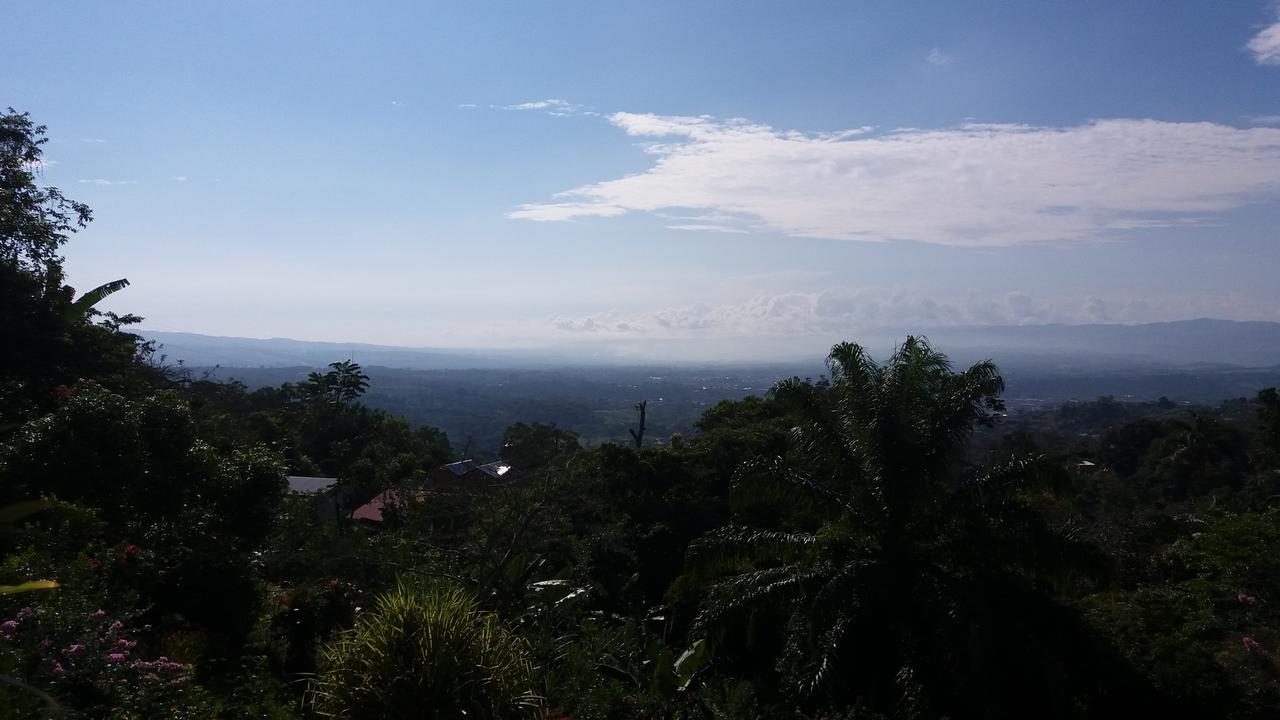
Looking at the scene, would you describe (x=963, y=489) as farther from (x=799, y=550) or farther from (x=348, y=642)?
(x=348, y=642)

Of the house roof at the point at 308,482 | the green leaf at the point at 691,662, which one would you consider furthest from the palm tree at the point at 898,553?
the house roof at the point at 308,482

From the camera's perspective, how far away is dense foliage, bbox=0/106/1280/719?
16.6 ft

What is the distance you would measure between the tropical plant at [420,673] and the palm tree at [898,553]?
4.37 meters

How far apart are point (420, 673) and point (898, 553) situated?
673cm

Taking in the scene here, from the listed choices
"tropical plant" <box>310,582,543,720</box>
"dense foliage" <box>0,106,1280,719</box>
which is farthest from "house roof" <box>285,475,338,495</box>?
"tropical plant" <box>310,582,543,720</box>

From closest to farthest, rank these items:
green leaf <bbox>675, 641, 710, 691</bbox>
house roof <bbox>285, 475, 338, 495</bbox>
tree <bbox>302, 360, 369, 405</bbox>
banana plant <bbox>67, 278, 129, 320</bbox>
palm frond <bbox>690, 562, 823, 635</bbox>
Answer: green leaf <bbox>675, 641, 710, 691</bbox>
palm frond <bbox>690, 562, 823, 635</bbox>
banana plant <bbox>67, 278, 129, 320</bbox>
house roof <bbox>285, 475, 338, 495</bbox>
tree <bbox>302, 360, 369, 405</bbox>

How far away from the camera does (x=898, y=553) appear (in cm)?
962

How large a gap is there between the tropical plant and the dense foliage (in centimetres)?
2

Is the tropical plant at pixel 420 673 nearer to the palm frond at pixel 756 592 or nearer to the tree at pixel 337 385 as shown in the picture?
the palm frond at pixel 756 592

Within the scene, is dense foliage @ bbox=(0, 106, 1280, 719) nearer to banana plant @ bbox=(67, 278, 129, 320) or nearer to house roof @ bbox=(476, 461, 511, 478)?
banana plant @ bbox=(67, 278, 129, 320)

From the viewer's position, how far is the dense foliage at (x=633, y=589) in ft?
16.6

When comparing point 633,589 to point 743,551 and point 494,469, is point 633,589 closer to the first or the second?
point 743,551

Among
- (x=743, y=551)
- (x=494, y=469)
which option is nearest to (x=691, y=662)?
(x=743, y=551)

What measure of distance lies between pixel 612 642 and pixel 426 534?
16.3 ft
